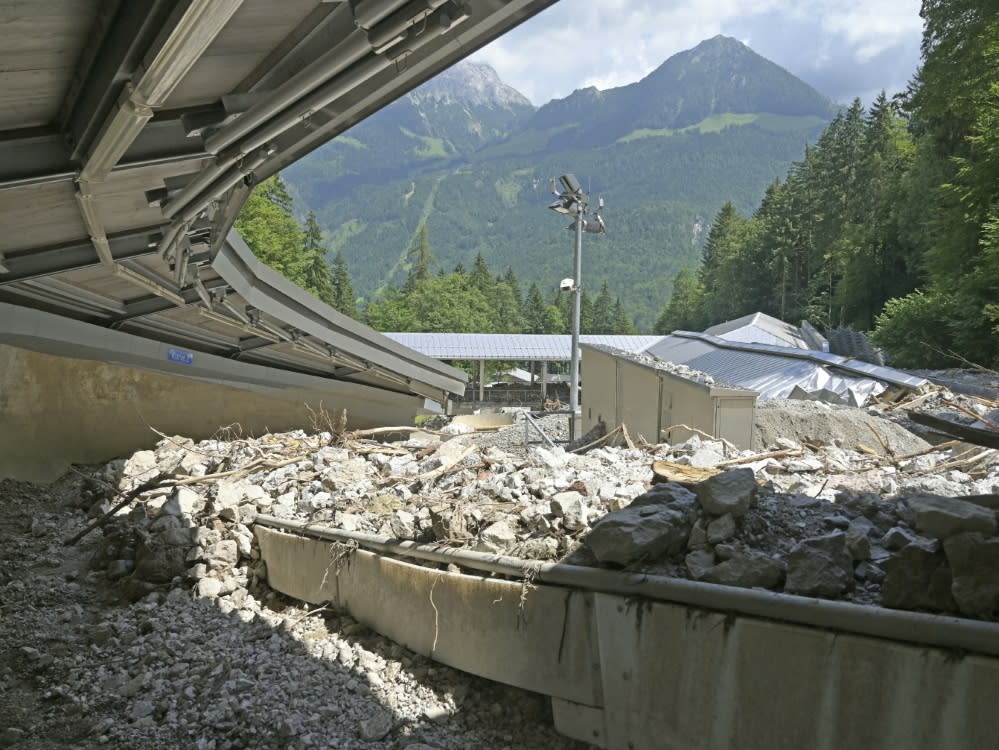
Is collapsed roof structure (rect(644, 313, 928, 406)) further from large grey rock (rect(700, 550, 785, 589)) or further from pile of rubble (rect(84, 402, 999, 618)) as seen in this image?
large grey rock (rect(700, 550, 785, 589))

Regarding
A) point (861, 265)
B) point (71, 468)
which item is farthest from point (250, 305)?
point (861, 265)

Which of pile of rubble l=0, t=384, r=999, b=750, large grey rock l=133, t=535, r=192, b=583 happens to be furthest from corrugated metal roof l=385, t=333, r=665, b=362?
large grey rock l=133, t=535, r=192, b=583

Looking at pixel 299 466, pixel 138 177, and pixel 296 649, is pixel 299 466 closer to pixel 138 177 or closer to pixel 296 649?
pixel 296 649

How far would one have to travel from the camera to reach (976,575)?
3307mm

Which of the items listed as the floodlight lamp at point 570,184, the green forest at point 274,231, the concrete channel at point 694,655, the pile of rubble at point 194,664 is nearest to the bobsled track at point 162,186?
the pile of rubble at point 194,664

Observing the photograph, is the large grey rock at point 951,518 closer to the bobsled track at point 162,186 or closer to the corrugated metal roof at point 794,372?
the bobsled track at point 162,186

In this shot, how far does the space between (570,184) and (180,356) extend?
9.92 meters

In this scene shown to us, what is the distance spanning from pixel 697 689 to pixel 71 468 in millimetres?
9119

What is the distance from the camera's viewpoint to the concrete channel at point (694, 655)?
10.3 feet

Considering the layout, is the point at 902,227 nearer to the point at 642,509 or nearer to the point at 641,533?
the point at 642,509

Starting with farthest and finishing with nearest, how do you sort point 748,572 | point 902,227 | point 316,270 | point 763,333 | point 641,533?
point 316,270
point 902,227
point 763,333
point 641,533
point 748,572

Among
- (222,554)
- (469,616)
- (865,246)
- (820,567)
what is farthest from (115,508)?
(865,246)

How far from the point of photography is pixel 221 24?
2.81m

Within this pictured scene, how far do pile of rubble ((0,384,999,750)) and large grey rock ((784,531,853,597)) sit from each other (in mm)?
10
